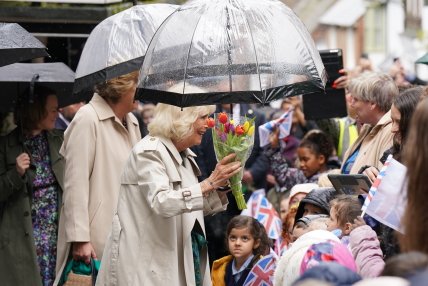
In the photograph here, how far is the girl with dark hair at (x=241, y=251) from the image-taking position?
816 cm

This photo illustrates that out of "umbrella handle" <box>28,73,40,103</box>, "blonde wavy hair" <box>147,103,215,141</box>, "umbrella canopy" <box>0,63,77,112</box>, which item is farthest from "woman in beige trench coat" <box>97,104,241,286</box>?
"umbrella canopy" <box>0,63,77,112</box>

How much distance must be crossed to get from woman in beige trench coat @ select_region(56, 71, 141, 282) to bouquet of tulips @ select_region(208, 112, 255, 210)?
1.13m

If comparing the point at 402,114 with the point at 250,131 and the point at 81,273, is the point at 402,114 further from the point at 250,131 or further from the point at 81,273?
the point at 81,273

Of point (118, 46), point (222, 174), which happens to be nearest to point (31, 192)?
point (118, 46)

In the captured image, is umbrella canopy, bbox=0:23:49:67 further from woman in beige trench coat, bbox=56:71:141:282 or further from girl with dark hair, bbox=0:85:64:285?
girl with dark hair, bbox=0:85:64:285

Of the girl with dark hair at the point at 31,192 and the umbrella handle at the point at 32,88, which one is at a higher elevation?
the umbrella handle at the point at 32,88

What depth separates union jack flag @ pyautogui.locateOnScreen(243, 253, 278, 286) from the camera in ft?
25.8

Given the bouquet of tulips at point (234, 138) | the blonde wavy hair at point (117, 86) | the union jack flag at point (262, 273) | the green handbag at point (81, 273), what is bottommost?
the union jack flag at point (262, 273)

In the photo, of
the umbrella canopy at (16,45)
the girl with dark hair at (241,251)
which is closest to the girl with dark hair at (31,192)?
the umbrella canopy at (16,45)

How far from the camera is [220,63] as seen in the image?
6.84m

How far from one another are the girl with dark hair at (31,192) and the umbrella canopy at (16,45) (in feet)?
3.92

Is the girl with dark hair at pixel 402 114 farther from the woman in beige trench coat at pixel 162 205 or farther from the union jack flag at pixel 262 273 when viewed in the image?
the union jack flag at pixel 262 273

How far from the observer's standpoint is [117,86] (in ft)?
25.6

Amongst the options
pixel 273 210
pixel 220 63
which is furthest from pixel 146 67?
pixel 273 210
